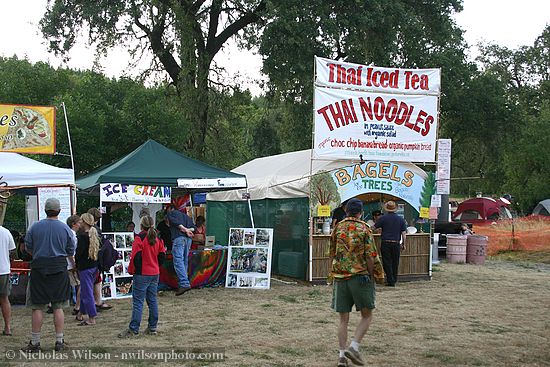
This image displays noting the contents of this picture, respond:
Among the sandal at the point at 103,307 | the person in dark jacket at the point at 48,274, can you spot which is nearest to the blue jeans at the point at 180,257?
the sandal at the point at 103,307

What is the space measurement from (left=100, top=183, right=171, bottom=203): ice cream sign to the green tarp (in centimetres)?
9

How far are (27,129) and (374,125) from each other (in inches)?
265

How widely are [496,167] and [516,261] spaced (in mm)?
22242

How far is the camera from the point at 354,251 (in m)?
6.59

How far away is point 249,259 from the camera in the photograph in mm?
12523

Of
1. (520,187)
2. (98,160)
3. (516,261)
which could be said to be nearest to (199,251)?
(98,160)

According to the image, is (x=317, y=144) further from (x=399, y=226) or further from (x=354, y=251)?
(x=354, y=251)

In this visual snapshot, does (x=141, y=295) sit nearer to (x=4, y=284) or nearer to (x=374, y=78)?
(x=4, y=284)

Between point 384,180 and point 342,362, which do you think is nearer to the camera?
point 342,362

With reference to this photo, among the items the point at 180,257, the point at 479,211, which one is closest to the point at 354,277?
the point at 180,257

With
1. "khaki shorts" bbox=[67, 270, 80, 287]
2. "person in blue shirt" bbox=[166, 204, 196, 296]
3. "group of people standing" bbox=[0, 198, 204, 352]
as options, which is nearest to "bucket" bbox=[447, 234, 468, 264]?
"person in blue shirt" bbox=[166, 204, 196, 296]

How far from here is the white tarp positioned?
9.41 meters

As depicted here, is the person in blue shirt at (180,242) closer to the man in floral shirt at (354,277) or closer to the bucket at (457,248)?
the man in floral shirt at (354,277)

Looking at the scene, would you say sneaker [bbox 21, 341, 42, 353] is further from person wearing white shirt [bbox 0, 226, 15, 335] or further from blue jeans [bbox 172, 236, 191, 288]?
blue jeans [bbox 172, 236, 191, 288]
